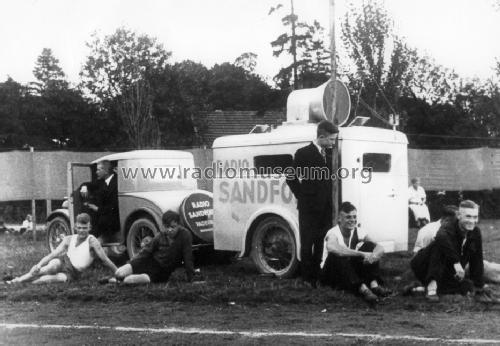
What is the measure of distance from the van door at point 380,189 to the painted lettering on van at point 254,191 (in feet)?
3.05

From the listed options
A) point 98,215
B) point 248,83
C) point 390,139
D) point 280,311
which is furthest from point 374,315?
point 248,83

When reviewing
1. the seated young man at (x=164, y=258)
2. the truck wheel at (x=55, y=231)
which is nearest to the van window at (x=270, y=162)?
the seated young man at (x=164, y=258)

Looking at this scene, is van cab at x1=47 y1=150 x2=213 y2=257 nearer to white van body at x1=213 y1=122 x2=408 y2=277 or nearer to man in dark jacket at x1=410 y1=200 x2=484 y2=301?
white van body at x1=213 y1=122 x2=408 y2=277

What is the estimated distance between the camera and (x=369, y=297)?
7.52 m

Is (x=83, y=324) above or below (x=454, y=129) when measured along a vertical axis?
below

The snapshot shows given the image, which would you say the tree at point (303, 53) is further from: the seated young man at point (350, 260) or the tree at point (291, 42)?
the seated young man at point (350, 260)

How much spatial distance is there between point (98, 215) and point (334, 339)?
6.57m

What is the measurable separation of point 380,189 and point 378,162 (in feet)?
1.37

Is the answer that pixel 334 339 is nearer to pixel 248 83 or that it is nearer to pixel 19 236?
pixel 19 236

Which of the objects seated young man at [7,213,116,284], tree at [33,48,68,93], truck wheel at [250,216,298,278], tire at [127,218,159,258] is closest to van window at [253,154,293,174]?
truck wheel at [250,216,298,278]

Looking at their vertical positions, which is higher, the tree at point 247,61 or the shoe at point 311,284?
the tree at point 247,61

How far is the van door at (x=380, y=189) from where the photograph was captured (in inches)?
364

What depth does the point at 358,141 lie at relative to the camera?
938cm

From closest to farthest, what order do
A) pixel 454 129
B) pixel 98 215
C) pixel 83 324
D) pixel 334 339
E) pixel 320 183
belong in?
pixel 334 339
pixel 83 324
pixel 320 183
pixel 98 215
pixel 454 129
